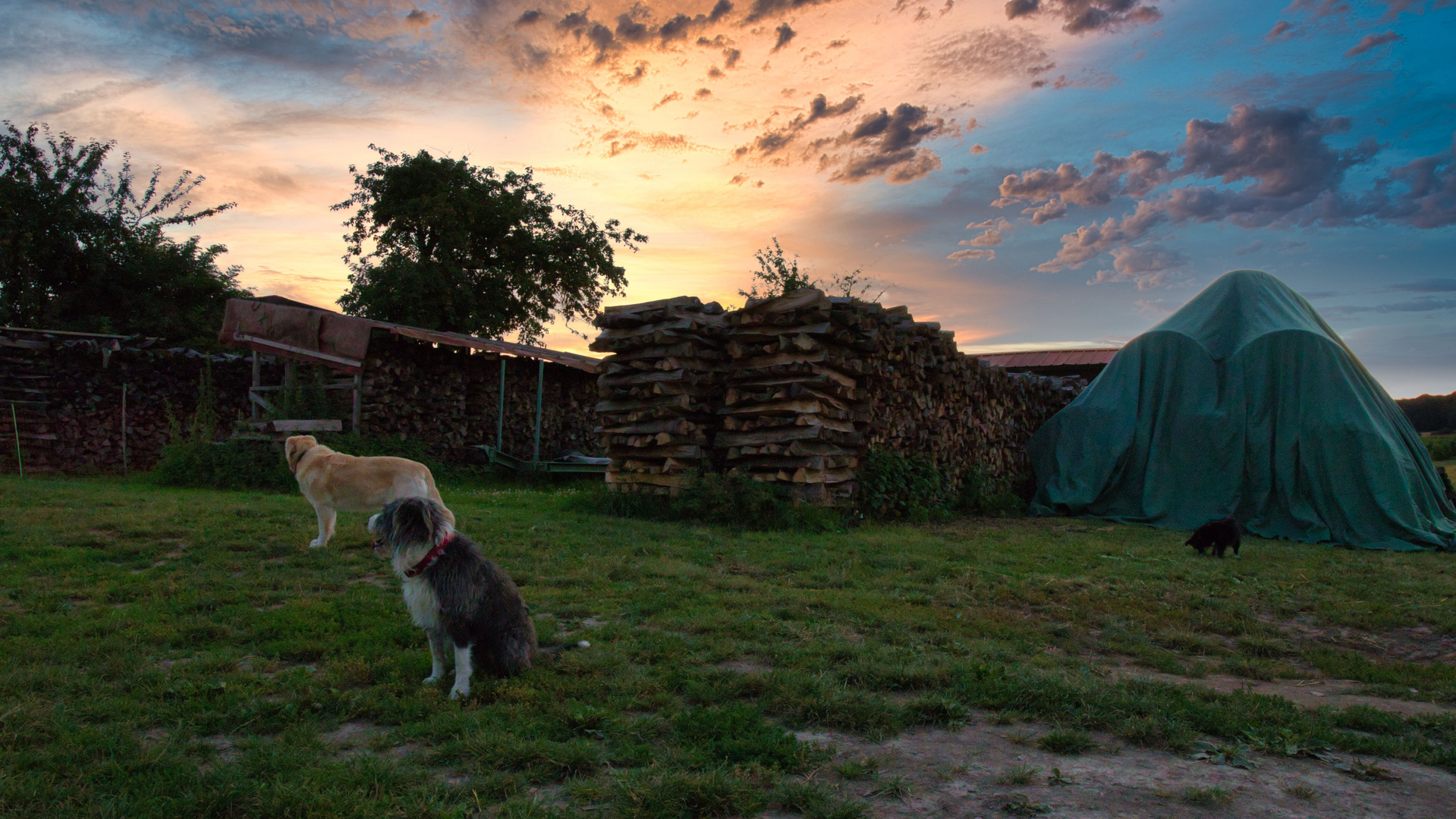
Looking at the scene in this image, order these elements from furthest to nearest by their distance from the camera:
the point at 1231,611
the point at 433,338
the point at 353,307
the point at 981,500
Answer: the point at 353,307, the point at 433,338, the point at 981,500, the point at 1231,611

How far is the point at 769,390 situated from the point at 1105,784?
7650 mm

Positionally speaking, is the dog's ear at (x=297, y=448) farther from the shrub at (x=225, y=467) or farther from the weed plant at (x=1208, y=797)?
the weed plant at (x=1208, y=797)

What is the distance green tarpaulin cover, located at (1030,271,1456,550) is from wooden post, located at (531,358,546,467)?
992cm

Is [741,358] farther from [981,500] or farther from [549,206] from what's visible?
[549,206]

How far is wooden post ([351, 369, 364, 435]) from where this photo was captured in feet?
47.6

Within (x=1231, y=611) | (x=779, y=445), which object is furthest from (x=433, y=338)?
(x=1231, y=611)

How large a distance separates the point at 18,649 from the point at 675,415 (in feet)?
23.7

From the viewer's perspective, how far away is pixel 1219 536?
8.55 m

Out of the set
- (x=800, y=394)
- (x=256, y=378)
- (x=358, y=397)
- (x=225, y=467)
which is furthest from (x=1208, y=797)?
(x=256, y=378)

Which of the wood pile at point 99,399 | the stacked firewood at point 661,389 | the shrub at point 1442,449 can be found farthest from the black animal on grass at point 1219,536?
the wood pile at point 99,399

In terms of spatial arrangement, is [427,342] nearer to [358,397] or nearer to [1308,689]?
[358,397]

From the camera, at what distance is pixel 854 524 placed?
9.98m

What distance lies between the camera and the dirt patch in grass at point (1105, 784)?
2.55 meters

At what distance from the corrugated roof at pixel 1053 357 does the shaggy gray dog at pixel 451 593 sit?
927 inches
